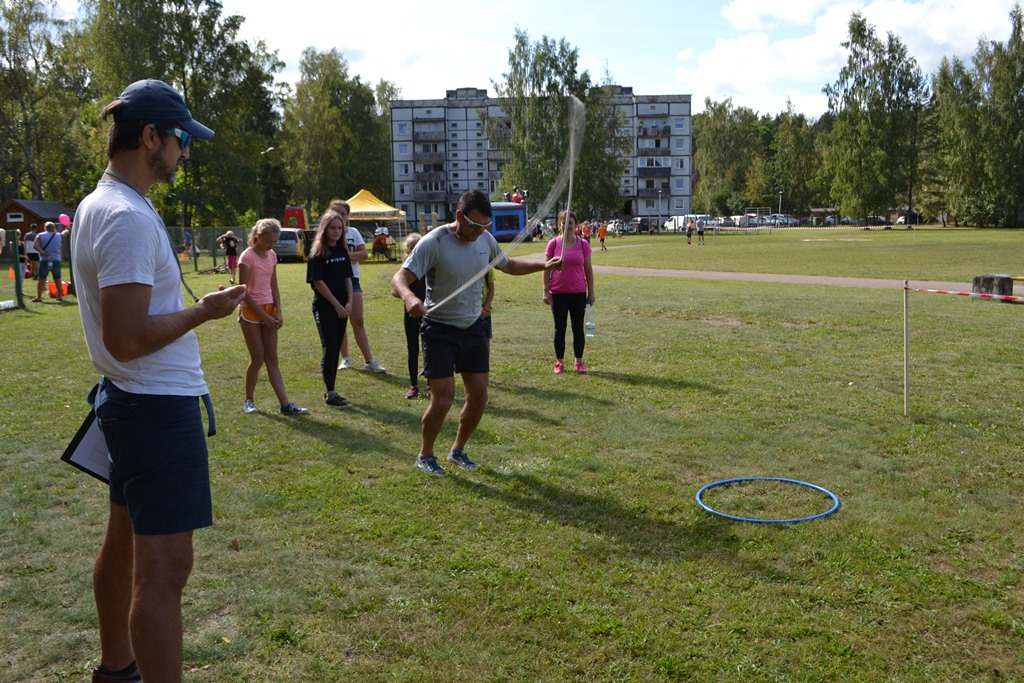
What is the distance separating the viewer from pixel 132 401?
2.83 m

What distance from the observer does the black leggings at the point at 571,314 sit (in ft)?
35.5

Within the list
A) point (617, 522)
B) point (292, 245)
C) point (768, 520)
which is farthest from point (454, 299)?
point (292, 245)

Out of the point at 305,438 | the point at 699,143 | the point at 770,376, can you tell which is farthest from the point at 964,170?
the point at 305,438

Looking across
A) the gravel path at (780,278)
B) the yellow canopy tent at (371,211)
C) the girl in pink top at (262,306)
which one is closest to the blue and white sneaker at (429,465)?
the girl in pink top at (262,306)

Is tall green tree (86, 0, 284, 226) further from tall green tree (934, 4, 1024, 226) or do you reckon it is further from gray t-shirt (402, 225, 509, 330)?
tall green tree (934, 4, 1024, 226)

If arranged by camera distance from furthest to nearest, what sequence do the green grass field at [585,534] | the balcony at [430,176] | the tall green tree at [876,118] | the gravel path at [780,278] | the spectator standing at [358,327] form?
the balcony at [430,176] → the tall green tree at [876,118] → the gravel path at [780,278] → the spectator standing at [358,327] → the green grass field at [585,534]

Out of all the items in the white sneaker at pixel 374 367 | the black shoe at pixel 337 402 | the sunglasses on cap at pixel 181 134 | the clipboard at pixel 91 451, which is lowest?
the black shoe at pixel 337 402

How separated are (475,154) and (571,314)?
10726cm

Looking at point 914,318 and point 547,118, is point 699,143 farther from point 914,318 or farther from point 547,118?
point 914,318

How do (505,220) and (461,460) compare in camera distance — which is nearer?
(461,460)

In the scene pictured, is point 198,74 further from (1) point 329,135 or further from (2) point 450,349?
(2) point 450,349

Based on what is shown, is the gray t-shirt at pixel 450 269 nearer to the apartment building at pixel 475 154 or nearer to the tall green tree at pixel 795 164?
the apartment building at pixel 475 154

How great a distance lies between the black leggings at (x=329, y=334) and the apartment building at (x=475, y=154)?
103m

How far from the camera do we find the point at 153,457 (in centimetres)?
282
